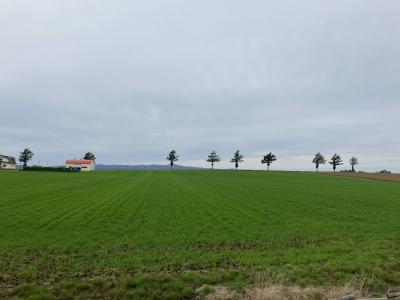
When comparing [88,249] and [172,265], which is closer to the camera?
[172,265]

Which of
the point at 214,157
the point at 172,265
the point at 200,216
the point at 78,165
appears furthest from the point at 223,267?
the point at 214,157

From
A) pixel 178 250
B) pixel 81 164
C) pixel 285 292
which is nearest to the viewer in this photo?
pixel 285 292

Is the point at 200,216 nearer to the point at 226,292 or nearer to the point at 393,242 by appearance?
the point at 393,242

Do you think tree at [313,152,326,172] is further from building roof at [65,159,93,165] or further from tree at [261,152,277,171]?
building roof at [65,159,93,165]

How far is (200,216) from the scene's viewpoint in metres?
20.8

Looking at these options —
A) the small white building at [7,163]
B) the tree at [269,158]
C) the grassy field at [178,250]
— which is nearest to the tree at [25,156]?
the small white building at [7,163]

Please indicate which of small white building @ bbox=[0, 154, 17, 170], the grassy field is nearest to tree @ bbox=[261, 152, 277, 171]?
small white building @ bbox=[0, 154, 17, 170]

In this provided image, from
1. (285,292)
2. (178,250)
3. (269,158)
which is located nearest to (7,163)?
(269,158)

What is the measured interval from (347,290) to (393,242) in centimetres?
770

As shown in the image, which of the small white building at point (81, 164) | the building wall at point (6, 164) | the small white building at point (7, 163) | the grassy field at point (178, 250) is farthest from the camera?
the small white building at point (81, 164)

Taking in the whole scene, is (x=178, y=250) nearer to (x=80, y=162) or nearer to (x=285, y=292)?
(x=285, y=292)

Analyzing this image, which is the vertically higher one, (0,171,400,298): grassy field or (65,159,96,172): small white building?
(65,159,96,172): small white building

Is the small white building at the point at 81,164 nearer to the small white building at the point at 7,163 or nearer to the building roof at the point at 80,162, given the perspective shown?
the building roof at the point at 80,162

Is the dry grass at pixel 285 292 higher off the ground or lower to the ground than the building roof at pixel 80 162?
lower
